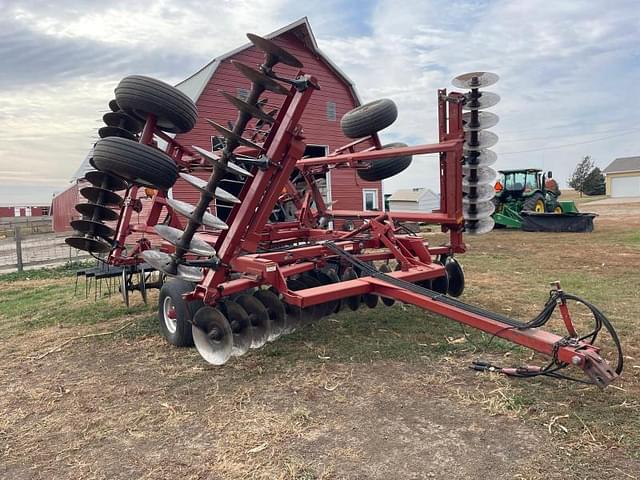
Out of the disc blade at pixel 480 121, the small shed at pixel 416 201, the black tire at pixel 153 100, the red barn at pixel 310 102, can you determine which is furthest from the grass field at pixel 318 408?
the small shed at pixel 416 201

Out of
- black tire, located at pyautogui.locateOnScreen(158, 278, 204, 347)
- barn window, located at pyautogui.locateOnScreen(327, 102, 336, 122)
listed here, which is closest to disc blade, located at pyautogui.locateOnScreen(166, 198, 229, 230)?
→ black tire, located at pyautogui.locateOnScreen(158, 278, 204, 347)

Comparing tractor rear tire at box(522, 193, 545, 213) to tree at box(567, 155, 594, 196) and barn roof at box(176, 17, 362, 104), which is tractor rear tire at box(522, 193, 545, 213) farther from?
tree at box(567, 155, 594, 196)

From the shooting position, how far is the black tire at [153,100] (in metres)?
4.80

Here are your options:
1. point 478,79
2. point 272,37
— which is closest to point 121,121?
point 478,79

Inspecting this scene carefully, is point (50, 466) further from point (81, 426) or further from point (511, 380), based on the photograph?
point (511, 380)

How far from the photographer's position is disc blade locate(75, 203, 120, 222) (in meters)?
4.91

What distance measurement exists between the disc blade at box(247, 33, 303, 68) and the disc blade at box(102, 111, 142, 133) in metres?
2.34

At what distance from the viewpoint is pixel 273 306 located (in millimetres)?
4105

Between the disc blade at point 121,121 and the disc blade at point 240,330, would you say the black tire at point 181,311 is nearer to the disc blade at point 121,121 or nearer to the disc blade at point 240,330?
the disc blade at point 240,330

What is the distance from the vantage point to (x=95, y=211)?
4.98 metres

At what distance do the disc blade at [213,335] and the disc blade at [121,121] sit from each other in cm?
269

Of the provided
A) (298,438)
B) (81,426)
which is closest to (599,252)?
(298,438)

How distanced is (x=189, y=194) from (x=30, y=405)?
10.4m

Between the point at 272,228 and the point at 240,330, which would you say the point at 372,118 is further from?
the point at 240,330
